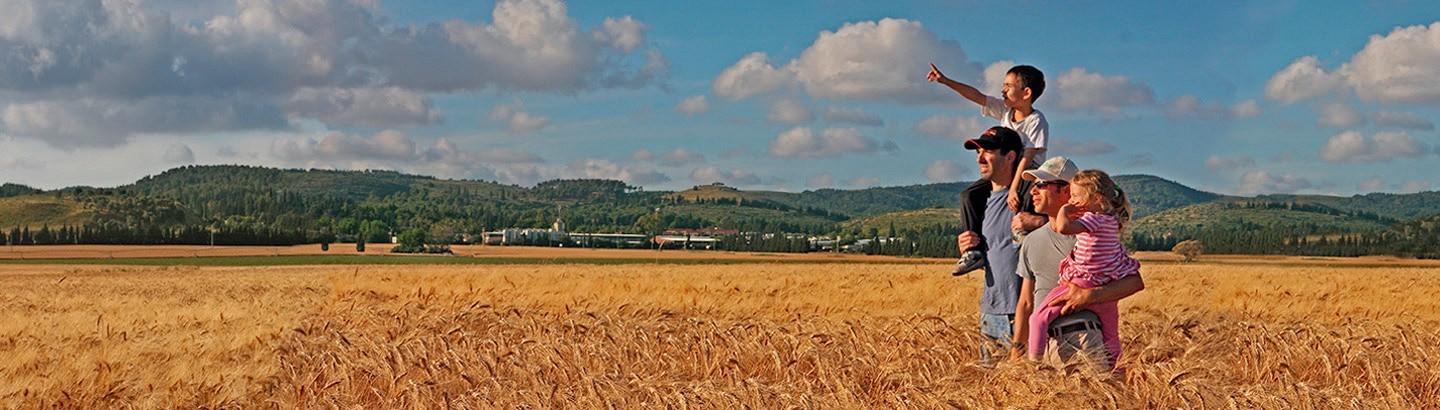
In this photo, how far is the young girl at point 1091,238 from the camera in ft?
16.4

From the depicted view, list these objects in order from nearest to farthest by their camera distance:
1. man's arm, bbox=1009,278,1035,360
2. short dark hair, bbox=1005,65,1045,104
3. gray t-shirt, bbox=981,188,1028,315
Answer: man's arm, bbox=1009,278,1035,360 → gray t-shirt, bbox=981,188,1028,315 → short dark hair, bbox=1005,65,1045,104

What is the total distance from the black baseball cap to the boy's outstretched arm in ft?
1.99

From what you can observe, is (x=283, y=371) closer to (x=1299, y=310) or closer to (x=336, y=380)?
(x=336, y=380)

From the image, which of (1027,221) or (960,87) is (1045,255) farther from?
(960,87)

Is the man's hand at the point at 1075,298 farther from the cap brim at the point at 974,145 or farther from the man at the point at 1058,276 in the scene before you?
the cap brim at the point at 974,145

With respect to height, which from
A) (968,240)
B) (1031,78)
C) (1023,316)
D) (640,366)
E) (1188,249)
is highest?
(1031,78)

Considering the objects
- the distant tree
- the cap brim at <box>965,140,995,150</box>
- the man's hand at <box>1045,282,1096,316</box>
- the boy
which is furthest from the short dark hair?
the distant tree

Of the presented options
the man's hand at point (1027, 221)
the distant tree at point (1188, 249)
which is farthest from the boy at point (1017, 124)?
the distant tree at point (1188, 249)

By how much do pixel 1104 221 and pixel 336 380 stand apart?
440 centimetres

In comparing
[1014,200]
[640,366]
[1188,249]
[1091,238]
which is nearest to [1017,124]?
[1014,200]

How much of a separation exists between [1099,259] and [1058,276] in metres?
0.48

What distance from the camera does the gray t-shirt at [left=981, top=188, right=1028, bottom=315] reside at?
6098mm

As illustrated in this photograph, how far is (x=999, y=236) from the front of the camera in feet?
20.1

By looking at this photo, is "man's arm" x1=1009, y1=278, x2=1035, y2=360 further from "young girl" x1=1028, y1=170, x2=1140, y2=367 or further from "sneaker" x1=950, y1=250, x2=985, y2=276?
"young girl" x1=1028, y1=170, x2=1140, y2=367
